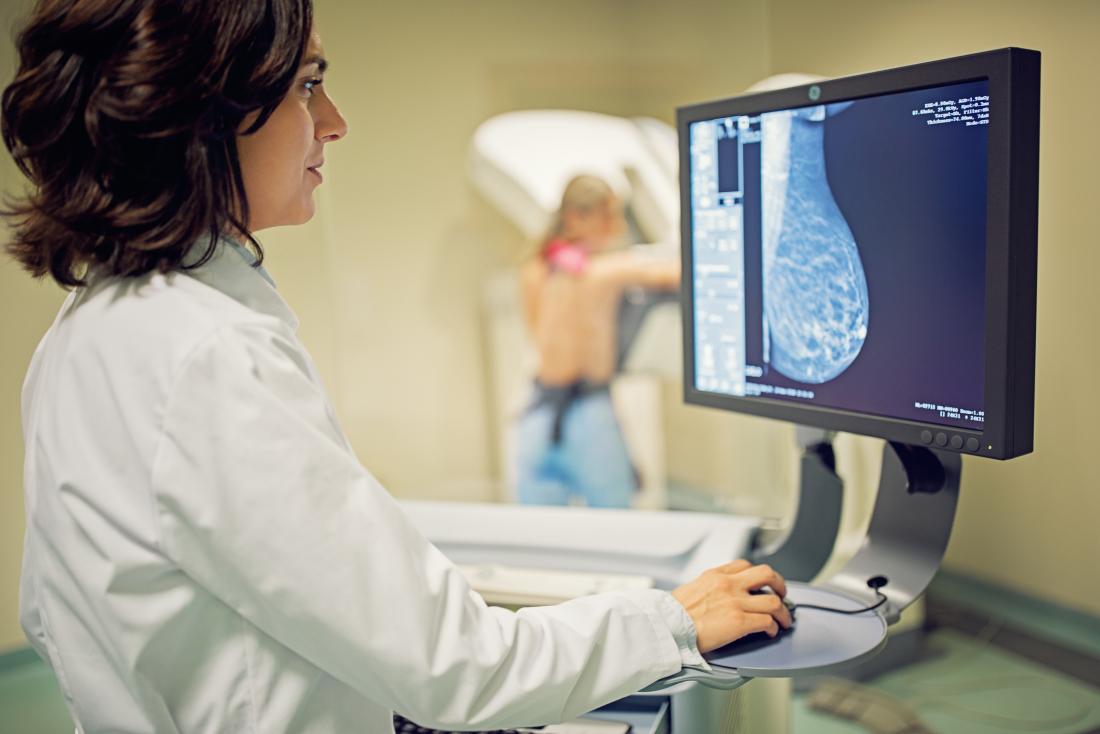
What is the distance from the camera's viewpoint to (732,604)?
2.53ft

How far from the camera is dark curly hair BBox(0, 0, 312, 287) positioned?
24.0 inches

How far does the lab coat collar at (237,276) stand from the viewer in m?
0.68

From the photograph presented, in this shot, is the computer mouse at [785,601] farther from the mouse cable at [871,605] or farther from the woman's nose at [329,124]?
the woman's nose at [329,124]

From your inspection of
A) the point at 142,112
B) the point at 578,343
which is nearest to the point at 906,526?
the point at 142,112

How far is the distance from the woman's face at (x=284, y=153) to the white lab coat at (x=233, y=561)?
0.16 feet

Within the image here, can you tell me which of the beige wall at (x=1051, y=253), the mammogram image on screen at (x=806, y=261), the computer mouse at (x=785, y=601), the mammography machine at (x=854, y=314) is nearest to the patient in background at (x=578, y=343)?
the beige wall at (x=1051, y=253)

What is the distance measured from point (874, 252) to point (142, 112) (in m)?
0.58

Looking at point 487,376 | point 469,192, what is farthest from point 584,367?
point 469,192

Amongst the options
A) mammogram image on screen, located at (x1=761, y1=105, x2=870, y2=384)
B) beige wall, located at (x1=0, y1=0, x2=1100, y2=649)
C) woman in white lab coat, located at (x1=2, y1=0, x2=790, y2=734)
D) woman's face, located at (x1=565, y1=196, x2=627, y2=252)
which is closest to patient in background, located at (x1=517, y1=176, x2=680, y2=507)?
woman's face, located at (x1=565, y1=196, x2=627, y2=252)

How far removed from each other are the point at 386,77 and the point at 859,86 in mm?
1974

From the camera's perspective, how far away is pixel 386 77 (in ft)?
8.46

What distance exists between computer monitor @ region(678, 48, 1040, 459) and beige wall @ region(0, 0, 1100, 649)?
0.96 meters

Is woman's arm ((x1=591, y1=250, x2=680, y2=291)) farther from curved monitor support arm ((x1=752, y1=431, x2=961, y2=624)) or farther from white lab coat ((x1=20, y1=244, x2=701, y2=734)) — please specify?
white lab coat ((x1=20, y1=244, x2=701, y2=734))

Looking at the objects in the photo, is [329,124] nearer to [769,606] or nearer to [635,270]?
[769,606]
